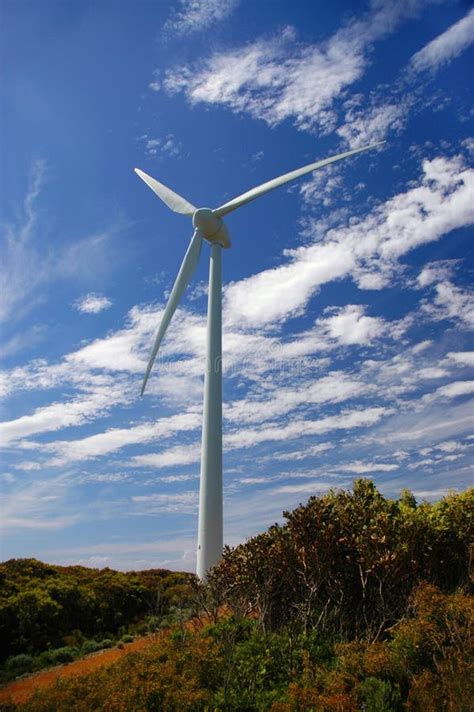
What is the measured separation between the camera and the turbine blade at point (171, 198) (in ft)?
137

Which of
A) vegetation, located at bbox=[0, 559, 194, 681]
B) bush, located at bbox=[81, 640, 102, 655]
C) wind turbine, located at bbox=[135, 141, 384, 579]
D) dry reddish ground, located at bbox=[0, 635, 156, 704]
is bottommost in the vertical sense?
dry reddish ground, located at bbox=[0, 635, 156, 704]

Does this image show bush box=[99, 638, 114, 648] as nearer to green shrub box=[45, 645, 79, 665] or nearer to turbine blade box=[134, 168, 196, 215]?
green shrub box=[45, 645, 79, 665]

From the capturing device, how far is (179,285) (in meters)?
36.4

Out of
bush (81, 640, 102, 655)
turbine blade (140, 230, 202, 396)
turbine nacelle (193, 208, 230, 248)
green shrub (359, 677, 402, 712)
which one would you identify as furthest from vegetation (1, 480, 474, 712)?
turbine nacelle (193, 208, 230, 248)

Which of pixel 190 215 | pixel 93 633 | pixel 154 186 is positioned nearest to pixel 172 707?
pixel 93 633

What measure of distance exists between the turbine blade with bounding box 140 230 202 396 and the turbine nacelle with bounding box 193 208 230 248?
60 cm

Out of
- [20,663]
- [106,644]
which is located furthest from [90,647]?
[20,663]

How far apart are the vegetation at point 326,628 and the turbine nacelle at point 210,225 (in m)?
20.6

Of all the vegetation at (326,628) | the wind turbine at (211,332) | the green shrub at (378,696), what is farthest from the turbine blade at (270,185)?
the green shrub at (378,696)

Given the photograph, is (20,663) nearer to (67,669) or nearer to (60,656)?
(60,656)

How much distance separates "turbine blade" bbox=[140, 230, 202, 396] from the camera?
115 ft

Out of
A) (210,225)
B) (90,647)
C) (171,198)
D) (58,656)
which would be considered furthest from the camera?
(171,198)

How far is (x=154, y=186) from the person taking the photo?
44500 millimetres

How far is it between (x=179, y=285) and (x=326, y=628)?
74.3 ft
